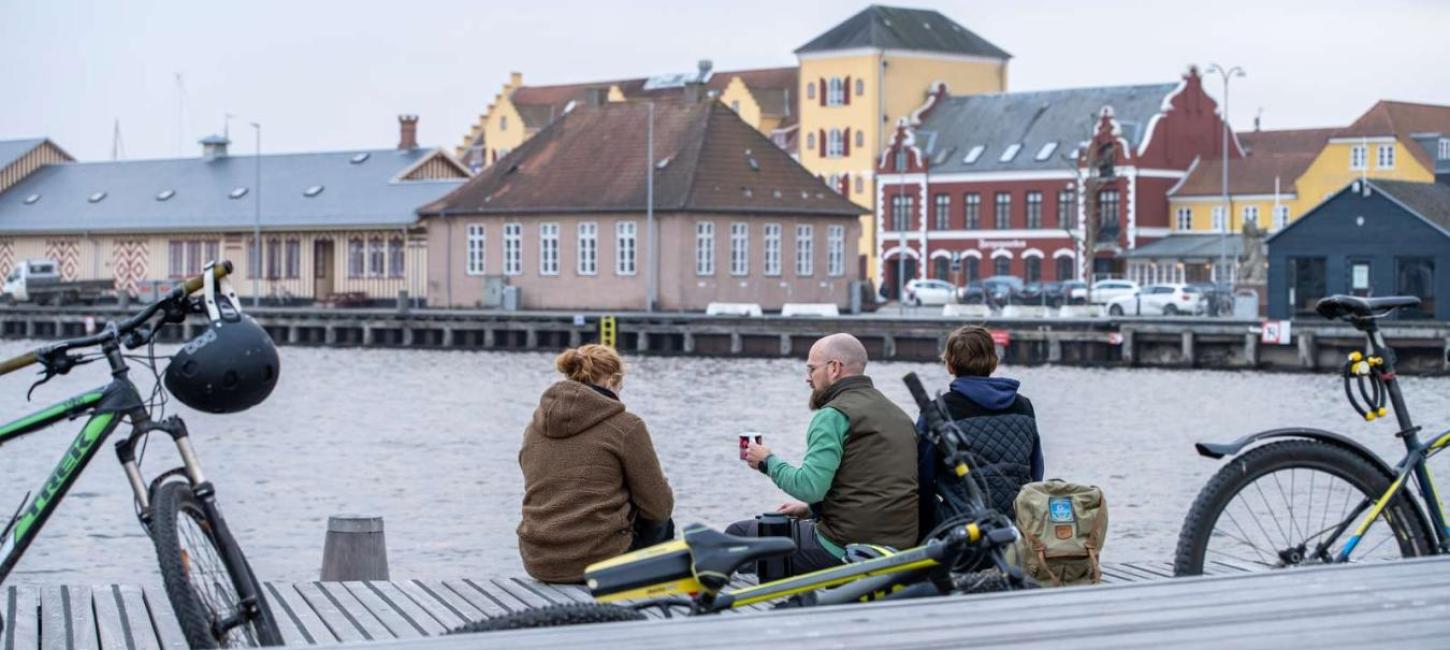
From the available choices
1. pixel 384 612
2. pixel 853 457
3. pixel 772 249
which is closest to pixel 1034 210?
pixel 772 249

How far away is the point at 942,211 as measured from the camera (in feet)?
350

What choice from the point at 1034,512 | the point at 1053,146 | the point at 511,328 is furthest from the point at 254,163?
the point at 1034,512

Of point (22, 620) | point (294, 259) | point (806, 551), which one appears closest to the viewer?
point (806, 551)

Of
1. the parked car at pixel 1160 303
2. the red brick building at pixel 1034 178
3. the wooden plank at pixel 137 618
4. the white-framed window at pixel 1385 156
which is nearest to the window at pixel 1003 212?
the red brick building at pixel 1034 178

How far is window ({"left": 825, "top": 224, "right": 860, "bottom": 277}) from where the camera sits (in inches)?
3000

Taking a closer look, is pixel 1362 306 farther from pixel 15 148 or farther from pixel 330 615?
pixel 15 148

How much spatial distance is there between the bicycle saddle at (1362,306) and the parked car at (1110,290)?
7191cm

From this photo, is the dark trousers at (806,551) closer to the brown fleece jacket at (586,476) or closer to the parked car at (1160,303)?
the brown fleece jacket at (586,476)

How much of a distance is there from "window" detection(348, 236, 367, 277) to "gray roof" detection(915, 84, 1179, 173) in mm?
32955

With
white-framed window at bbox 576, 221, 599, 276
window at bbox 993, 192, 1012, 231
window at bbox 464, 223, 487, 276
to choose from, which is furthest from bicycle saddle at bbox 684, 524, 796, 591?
window at bbox 993, 192, 1012, 231

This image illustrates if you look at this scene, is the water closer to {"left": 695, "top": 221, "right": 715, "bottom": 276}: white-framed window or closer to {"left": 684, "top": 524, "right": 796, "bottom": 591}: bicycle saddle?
{"left": 684, "top": 524, "right": 796, "bottom": 591}: bicycle saddle

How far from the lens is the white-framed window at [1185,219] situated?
100062mm

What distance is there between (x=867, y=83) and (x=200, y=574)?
108 metres

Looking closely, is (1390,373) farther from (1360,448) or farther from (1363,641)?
(1363,641)
